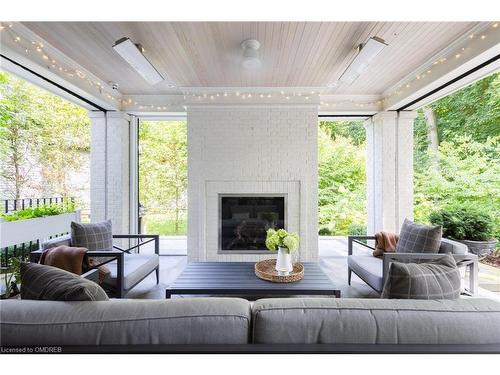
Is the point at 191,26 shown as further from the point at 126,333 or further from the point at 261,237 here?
the point at 261,237

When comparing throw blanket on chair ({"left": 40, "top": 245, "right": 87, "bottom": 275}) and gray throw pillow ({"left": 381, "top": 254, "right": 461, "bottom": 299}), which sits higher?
gray throw pillow ({"left": 381, "top": 254, "right": 461, "bottom": 299})

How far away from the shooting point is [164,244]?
4.70 m

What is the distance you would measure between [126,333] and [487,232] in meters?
4.41

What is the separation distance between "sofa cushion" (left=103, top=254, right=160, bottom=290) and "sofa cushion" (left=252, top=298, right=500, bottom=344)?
179cm

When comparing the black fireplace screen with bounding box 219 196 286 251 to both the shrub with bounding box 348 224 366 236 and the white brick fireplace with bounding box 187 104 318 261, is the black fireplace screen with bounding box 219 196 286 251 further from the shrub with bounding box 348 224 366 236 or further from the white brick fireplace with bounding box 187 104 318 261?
the shrub with bounding box 348 224 366 236

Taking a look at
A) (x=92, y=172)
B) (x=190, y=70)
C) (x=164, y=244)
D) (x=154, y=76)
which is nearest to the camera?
(x=154, y=76)

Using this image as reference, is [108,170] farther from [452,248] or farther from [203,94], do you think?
[452,248]

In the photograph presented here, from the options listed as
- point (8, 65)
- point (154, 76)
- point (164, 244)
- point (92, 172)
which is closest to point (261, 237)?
point (164, 244)

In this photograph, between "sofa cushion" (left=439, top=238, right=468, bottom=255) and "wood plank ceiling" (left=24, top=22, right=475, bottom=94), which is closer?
"wood plank ceiling" (left=24, top=22, right=475, bottom=94)

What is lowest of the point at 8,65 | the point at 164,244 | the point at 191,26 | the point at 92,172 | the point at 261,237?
the point at 164,244

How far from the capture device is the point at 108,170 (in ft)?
12.4

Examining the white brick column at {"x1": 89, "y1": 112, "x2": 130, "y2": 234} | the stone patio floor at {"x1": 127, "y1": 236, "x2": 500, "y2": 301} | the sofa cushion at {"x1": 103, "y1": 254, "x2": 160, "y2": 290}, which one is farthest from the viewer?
the white brick column at {"x1": 89, "y1": 112, "x2": 130, "y2": 234}

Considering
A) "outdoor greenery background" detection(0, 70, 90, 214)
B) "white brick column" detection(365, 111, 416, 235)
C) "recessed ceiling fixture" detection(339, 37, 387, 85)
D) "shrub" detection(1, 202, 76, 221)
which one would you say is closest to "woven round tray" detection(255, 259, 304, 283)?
"recessed ceiling fixture" detection(339, 37, 387, 85)

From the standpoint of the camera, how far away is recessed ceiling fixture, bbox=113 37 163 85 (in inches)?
82.1
